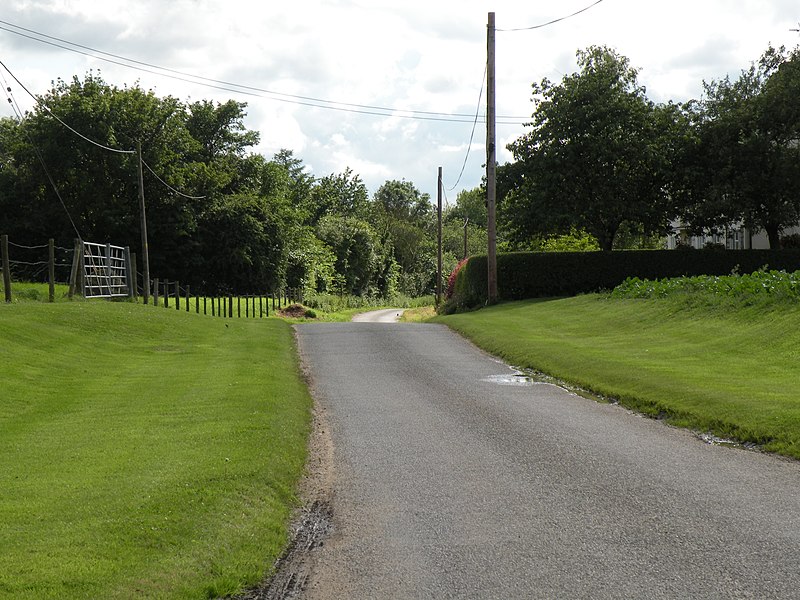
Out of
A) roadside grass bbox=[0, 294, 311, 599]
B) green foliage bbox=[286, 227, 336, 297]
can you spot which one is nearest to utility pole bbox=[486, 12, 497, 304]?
roadside grass bbox=[0, 294, 311, 599]

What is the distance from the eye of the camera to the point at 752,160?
147 feet

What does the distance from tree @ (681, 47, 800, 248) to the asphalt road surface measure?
3380 centimetres

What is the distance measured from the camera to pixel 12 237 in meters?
63.3

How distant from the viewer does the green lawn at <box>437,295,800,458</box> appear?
1212 cm

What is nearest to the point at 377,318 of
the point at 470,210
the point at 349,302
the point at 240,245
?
the point at 240,245

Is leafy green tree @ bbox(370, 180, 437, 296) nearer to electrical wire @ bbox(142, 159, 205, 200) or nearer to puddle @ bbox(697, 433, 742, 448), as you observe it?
electrical wire @ bbox(142, 159, 205, 200)

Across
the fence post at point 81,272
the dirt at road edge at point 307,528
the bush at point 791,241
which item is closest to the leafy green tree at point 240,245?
the fence post at point 81,272

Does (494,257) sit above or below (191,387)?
above

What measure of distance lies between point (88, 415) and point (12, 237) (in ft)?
182

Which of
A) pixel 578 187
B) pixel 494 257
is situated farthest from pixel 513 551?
pixel 578 187

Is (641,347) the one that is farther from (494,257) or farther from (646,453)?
(494,257)

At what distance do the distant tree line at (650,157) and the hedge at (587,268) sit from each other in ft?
13.6

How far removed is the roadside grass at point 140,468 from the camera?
6.07 m

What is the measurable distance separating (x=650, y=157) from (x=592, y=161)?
280 centimetres
